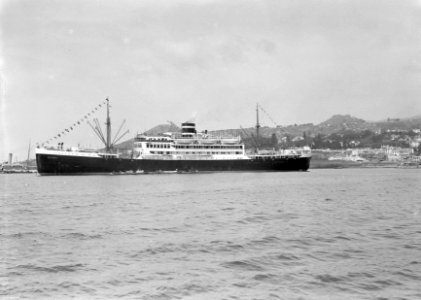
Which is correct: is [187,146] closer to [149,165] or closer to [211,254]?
[149,165]

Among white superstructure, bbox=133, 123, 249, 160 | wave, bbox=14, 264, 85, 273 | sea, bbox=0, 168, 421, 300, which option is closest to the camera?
sea, bbox=0, 168, 421, 300

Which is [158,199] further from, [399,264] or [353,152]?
[353,152]

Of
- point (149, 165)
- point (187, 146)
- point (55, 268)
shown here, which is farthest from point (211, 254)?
point (187, 146)

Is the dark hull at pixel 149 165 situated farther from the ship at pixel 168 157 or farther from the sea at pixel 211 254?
the sea at pixel 211 254

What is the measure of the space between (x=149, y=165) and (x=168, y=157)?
3.90 meters

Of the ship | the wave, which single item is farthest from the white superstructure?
the wave

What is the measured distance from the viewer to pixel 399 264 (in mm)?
11555

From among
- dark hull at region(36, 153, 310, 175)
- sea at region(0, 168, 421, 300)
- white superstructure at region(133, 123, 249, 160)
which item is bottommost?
sea at region(0, 168, 421, 300)

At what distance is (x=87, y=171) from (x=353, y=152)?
145 metres

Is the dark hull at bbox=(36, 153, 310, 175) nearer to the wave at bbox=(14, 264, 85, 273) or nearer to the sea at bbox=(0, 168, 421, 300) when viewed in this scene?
the sea at bbox=(0, 168, 421, 300)

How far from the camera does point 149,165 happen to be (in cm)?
7256

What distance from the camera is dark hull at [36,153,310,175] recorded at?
66.2 metres

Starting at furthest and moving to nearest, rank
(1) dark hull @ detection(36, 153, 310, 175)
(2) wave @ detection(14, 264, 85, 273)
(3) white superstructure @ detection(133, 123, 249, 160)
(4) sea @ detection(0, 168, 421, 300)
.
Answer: (3) white superstructure @ detection(133, 123, 249, 160)
(1) dark hull @ detection(36, 153, 310, 175)
(2) wave @ detection(14, 264, 85, 273)
(4) sea @ detection(0, 168, 421, 300)

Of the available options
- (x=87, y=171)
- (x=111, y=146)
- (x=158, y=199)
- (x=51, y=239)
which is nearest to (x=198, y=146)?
(x=111, y=146)
